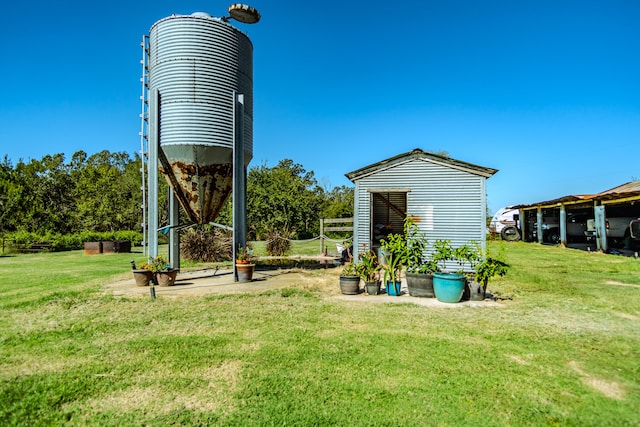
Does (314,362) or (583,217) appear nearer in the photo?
(314,362)

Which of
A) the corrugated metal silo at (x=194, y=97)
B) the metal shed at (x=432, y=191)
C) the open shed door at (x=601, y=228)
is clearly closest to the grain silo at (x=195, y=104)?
the corrugated metal silo at (x=194, y=97)

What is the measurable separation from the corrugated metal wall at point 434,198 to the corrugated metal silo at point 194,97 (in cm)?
447

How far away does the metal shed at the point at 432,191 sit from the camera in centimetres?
1170

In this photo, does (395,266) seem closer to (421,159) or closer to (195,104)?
(421,159)

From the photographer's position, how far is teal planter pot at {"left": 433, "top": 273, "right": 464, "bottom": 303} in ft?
25.6

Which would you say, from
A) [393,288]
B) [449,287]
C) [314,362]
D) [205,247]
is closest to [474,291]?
[449,287]

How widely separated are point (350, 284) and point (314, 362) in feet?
14.0

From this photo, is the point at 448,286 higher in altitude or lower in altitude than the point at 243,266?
lower

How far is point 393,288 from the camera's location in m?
8.66

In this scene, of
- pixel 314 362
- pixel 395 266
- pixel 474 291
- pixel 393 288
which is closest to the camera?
pixel 314 362

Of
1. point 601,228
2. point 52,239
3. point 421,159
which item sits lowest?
point 52,239

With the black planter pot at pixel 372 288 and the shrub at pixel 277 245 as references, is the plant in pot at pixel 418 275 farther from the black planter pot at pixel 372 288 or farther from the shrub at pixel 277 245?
the shrub at pixel 277 245

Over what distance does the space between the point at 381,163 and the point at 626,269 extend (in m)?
8.43

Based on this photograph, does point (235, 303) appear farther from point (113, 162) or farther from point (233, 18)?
point (113, 162)
